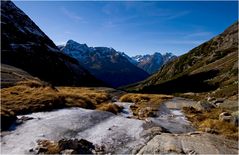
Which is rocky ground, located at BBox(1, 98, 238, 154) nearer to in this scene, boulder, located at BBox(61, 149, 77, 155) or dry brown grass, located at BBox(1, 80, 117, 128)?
boulder, located at BBox(61, 149, 77, 155)

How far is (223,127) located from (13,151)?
22591mm

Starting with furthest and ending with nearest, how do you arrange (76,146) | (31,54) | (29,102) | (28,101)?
(31,54) → (28,101) → (29,102) → (76,146)

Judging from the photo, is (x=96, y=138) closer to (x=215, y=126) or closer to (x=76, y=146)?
(x=76, y=146)

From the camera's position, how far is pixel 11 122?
28016mm

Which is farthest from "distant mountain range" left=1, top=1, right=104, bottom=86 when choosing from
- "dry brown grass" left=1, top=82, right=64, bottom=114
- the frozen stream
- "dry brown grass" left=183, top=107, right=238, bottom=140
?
"dry brown grass" left=183, top=107, right=238, bottom=140

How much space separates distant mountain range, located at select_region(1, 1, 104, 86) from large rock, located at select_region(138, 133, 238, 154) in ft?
326

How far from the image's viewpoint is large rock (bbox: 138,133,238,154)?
23.2m

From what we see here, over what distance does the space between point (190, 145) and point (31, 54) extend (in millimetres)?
126017

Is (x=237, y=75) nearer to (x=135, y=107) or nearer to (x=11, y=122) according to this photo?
(x=135, y=107)

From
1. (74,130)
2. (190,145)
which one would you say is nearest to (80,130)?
(74,130)

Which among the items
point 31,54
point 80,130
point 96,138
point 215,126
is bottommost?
point 96,138

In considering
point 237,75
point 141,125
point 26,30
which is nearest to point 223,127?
point 141,125

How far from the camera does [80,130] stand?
27.7 meters

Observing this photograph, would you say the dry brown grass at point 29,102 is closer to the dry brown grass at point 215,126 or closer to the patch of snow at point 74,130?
the patch of snow at point 74,130
